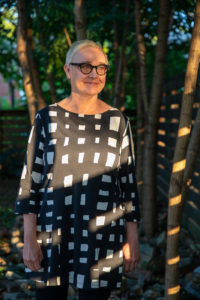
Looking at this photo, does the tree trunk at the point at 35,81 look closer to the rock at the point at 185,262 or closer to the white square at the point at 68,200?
the rock at the point at 185,262

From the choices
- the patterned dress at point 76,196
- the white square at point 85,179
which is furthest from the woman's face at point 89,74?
the white square at point 85,179

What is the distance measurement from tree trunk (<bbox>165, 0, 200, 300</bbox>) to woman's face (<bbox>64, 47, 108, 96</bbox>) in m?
0.51

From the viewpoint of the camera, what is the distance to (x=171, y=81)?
607 centimetres

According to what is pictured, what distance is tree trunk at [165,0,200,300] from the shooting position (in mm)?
2092

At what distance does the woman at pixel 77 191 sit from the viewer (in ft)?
5.98

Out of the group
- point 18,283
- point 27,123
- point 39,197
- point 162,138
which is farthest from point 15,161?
point 39,197

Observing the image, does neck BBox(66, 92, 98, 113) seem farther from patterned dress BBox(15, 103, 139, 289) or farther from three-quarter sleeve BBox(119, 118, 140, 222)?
three-quarter sleeve BBox(119, 118, 140, 222)

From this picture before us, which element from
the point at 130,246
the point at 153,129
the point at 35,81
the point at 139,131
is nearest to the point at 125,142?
the point at 130,246

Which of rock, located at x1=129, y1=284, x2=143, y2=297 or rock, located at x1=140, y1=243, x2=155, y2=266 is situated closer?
rock, located at x1=129, y1=284, x2=143, y2=297

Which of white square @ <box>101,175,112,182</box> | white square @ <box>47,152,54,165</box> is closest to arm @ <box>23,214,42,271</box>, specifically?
white square @ <box>47,152,54,165</box>

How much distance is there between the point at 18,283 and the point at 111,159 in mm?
2014

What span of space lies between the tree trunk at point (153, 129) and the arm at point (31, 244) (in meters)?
2.77

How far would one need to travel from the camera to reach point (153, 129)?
14.6 ft

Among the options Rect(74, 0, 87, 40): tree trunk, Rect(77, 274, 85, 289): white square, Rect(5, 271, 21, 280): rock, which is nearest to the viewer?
Rect(77, 274, 85, 289): white square
